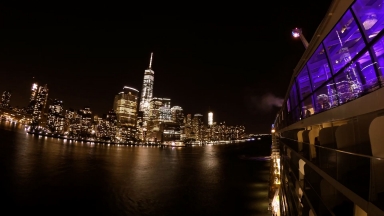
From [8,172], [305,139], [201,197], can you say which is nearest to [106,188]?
[201,197]

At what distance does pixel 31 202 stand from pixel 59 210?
285cm

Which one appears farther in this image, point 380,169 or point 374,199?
point 374,199

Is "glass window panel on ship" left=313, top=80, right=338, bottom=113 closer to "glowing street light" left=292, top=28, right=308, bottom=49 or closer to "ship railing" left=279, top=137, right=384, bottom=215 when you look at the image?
"ship railing" left=279, top=137, right=384, bottom=215

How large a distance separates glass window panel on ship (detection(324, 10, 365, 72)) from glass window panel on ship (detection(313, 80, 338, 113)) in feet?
1.22

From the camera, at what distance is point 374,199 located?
2287 mm

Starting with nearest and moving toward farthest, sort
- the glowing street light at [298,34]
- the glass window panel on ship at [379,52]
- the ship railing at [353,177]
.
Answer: the ship railing at [353,177]
the glass window panel on ship at [379,52]
the glowing street light at [298,34]

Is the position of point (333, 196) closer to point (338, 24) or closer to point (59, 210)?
point (338, 24)

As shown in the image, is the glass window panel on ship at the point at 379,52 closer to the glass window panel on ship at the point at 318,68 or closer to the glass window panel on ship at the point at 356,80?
the glass window panel on ship at the point at 356,80

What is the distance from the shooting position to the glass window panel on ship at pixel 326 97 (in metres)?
4.15

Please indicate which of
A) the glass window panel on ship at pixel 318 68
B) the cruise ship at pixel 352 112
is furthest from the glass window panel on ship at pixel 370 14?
the glass window panel on ship at pixel 318 68

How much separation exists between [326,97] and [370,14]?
175cm

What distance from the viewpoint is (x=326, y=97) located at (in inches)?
183

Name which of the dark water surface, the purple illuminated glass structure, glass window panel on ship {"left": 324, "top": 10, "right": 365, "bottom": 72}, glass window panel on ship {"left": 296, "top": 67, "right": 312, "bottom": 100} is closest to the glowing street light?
glass window panel on ship {"left": 296, "top": 67, "right": 312, "bottom": 100}

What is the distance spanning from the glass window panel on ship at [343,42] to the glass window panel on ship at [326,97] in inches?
14.6
